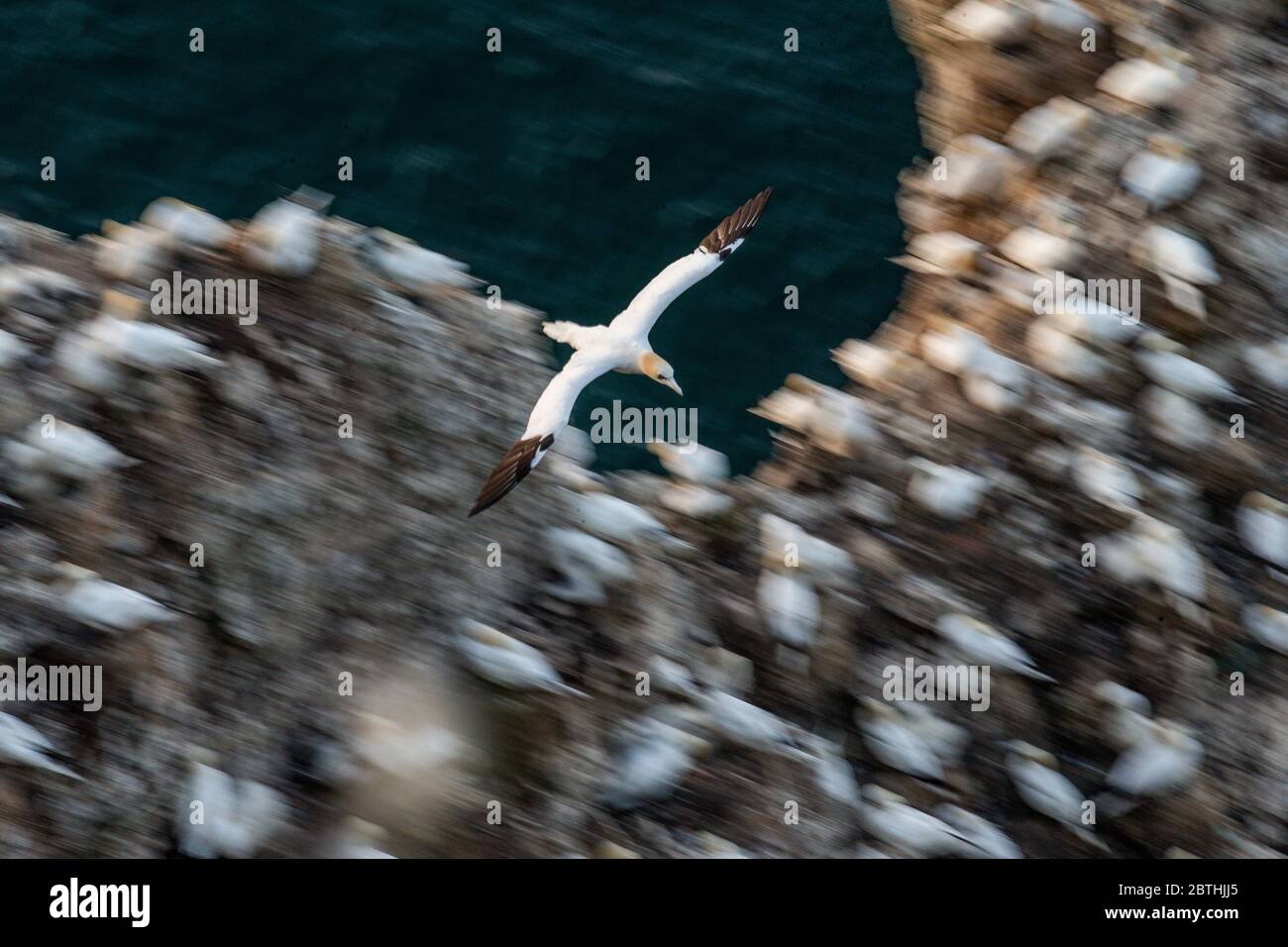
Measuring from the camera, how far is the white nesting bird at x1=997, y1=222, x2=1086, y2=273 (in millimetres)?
12977

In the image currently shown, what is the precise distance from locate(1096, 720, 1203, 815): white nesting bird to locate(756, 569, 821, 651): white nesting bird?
2362mm

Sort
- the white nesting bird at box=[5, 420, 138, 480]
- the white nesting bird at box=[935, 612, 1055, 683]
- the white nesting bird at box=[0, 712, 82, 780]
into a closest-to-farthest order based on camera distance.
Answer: the white nesting bird at box=[0, 712, 82, 780] < the white nesting bird at box=[5, 420, 138, 480] < the white nesting bird at box=[935, 612, 1055, 683]

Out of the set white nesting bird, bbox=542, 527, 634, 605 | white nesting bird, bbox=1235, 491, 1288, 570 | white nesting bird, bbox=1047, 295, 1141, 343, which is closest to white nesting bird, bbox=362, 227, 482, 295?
white nesting bird, bbox=542, 527, 634, 605

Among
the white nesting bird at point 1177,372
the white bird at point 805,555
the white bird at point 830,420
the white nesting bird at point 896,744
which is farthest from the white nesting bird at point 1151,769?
the white bird at point 830,420

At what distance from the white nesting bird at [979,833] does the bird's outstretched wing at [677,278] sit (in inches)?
175

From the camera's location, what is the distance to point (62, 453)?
943cm

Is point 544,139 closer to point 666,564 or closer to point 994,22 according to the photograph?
point 994,22

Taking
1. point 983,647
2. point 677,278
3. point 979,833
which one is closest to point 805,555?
point 983,647

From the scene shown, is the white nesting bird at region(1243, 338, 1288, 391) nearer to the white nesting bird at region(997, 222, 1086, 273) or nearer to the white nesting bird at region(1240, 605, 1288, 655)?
the white nesting bird at region(997, 222, 1086, 273)

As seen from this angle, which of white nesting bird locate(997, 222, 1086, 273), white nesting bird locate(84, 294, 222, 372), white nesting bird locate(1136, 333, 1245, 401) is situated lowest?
white nesting bird locate(84, 294, 222, 372)

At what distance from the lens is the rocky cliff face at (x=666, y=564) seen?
9.26m

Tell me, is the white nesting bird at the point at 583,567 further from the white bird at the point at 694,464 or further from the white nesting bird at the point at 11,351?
the white nesting bird at the point at 11,351

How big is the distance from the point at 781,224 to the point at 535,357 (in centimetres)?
495
